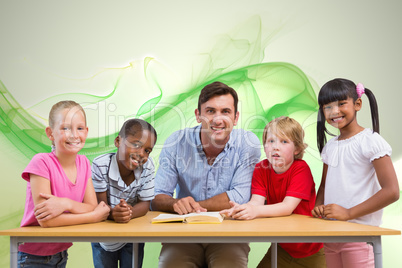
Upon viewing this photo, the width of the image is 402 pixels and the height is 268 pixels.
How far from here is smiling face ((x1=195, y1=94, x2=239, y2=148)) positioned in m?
2.19

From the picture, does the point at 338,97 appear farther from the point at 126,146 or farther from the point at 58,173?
the point at 58,173

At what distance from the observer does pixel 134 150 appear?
1959mm

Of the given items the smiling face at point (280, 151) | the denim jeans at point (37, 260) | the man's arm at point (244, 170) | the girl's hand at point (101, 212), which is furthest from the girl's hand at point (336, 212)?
the denim jeans at point (37, 260)

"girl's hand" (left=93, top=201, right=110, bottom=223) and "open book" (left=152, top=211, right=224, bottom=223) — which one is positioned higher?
"girl's hand" (left=93, top=201, right=110, bottom=223)

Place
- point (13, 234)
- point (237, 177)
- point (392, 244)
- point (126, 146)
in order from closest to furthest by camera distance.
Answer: point (13, 234) → point (126, 146) → point (237, 177) → point (392, 244)

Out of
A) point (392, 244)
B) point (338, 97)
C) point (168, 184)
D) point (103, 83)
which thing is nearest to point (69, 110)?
point (168, 184)

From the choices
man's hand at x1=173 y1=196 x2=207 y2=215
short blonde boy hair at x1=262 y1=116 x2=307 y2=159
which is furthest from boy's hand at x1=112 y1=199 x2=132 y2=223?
short blonde boy hair at x1=262 y1=116 x2=307 y2=159

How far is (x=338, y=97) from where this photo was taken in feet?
6.54

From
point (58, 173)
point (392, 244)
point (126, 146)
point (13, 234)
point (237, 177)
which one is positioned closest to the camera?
point (13, 234)

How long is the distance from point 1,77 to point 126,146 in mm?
2468

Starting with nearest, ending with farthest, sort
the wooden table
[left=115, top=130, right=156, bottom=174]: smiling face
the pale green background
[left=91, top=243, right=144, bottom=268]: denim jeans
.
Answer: the wooden table
[left=115, top=130, right=156, bottom=174]: smiling face
[left=91, top=243, right=144, bottom=268]: denim jeans
the pale green background

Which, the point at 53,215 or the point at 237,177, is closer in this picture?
the point at 53,215

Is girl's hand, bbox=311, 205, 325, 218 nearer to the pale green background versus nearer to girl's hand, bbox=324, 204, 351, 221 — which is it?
girl's hand, bbox=324, 204, 351, 221

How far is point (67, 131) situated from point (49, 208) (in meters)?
0.34
